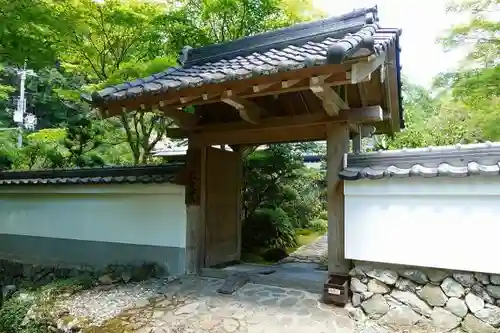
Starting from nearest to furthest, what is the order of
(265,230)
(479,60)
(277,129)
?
1. (277,129)
2. (479,60)
3. (265,230)

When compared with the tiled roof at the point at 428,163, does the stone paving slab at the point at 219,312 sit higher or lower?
lower

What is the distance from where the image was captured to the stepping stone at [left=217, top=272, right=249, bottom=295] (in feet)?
17.5

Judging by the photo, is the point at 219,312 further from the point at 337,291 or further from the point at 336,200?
the point at 336,200

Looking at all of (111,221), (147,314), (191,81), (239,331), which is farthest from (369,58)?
(111,221)

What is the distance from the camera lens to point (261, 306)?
4.81m

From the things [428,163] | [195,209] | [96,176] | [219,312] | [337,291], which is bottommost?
[219,312]

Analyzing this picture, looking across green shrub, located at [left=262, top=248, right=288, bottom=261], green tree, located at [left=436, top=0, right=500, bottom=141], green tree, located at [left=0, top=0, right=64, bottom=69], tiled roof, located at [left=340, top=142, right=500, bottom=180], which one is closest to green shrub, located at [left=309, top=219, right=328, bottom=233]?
green shrub, located at [left=262, top=248, right=288, bottom=261]

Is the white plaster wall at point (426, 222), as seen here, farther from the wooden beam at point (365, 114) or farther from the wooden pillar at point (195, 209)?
the wooden pillar at point (195, 209)

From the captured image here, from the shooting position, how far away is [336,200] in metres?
5.09

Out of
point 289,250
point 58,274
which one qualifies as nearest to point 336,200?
point 289,250

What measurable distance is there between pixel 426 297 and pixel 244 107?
335cm

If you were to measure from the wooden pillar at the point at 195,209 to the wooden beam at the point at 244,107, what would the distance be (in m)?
1.28

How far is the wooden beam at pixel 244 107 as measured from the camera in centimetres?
454

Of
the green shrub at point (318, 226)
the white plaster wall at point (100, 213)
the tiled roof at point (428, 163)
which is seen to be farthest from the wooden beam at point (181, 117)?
the green shrub at point (318, 226)
